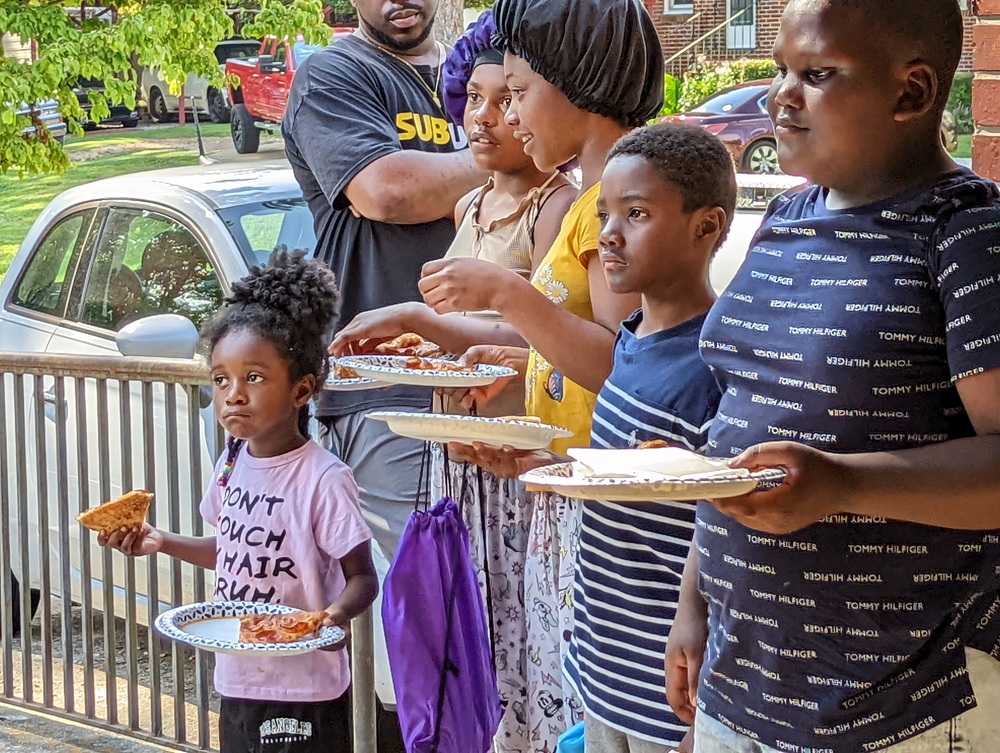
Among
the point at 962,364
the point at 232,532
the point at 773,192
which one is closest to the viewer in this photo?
the point at 962,364

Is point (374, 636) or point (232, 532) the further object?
point (374, 636)

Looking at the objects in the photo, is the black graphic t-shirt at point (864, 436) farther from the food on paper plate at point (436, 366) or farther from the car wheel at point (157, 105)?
the car wheel at point (157, 105)

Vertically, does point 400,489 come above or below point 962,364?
below

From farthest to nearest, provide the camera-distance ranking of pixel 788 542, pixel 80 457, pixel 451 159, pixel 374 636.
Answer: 1. pixel 80 457
2. pixel 374 636
3. pixel 451 159
4. pixel 788 542

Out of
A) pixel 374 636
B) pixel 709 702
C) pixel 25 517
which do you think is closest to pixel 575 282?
pixel 709 702

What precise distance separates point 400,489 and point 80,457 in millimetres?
1460

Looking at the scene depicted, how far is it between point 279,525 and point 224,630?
28 cm

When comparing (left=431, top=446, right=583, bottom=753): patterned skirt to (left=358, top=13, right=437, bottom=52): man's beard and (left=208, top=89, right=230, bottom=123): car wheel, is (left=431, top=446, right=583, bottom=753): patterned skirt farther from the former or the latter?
(left=208, top=89, right=230, bottom=123): car wheel

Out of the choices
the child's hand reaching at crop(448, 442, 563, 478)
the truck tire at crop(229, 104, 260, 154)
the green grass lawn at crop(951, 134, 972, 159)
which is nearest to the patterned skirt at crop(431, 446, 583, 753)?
the child's hand reaching at crop(448, 442, 563, 478)

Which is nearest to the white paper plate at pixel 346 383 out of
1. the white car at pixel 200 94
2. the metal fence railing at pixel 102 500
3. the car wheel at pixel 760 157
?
the metal fence railing at pixel 102 500

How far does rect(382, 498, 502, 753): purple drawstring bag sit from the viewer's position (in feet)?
10.5

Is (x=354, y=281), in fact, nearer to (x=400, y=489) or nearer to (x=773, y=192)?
(x=400, y=489)

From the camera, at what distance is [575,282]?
9.79 ft

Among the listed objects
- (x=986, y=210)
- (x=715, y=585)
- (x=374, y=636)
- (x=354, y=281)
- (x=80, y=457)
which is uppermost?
(x=986, y=210)
